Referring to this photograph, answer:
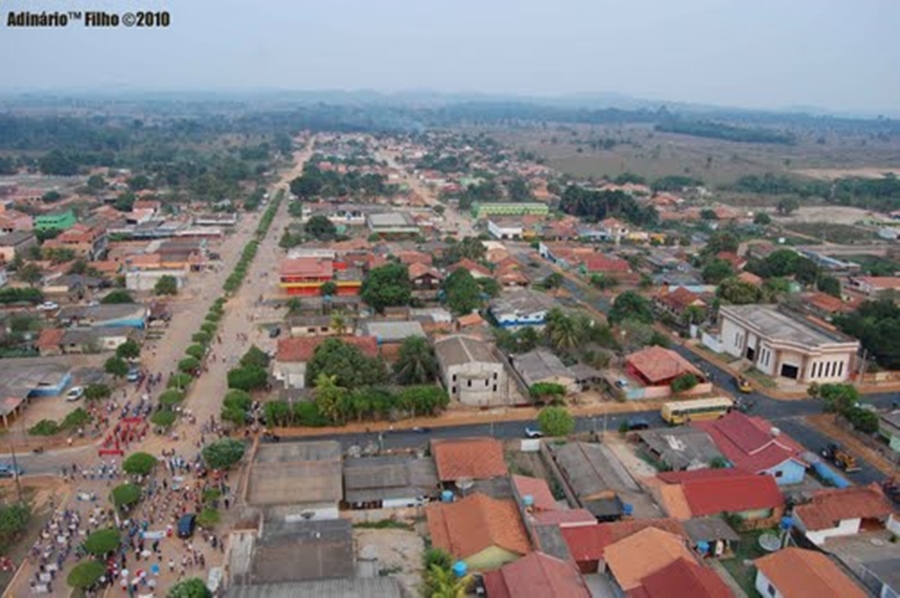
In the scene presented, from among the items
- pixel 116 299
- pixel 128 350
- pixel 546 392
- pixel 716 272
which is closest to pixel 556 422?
pixel 546 392

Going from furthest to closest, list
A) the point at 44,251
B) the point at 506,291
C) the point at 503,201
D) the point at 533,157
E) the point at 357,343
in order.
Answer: the point at 533,157
the point at 503,201
the point at 44,251
the point at 506,291
the point at 357,343

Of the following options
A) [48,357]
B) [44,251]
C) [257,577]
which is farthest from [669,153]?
[257,577]

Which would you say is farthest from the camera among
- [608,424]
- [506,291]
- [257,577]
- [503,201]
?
[503,201]

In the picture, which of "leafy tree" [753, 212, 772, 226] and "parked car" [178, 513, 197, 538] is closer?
"parked car" [178, 513, 197, 538]

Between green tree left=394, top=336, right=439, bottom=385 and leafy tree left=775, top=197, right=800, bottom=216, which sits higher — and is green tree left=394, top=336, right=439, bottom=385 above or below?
below

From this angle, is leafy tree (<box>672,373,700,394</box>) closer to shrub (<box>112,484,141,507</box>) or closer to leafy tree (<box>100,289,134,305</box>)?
shrub (<box>112,484,141,507</box>)

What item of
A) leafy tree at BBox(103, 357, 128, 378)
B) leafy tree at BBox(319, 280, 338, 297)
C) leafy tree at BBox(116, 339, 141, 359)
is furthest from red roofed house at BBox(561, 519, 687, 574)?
leafy tree at BBox(319, 280, 338, 297)

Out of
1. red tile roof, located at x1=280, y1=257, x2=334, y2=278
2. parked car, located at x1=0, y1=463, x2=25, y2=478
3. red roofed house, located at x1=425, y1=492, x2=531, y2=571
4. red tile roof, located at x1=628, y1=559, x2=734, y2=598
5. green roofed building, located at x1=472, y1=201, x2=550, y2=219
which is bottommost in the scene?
parked car, located at x1=0, y1=463, x2=25, y2=478

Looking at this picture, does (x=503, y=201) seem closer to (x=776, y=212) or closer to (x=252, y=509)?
(x=776, y=212)
